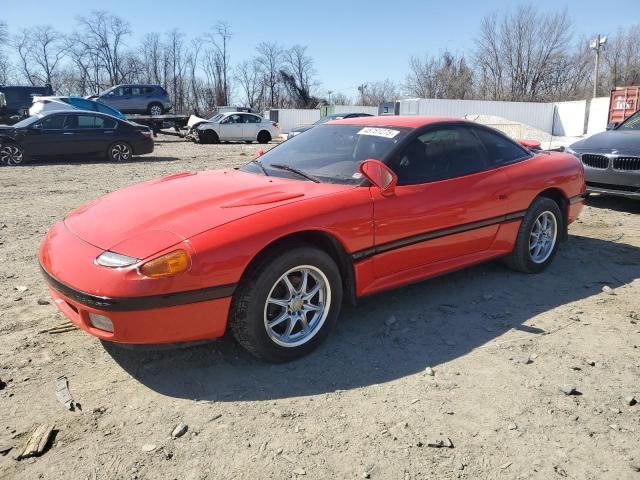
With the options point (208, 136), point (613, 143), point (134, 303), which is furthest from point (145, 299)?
point (208, 136)

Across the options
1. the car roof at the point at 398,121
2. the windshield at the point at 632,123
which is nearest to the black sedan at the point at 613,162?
the windshield at the point at 632,123

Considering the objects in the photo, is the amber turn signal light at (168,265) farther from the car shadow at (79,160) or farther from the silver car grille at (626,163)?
the car shadow at (79,160)

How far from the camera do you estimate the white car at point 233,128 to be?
21.8 meters

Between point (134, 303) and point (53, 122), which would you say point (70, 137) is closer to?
point (53, 122)

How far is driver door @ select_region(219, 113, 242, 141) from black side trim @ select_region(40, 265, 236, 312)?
20.2 m

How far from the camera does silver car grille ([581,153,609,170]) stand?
7.20m

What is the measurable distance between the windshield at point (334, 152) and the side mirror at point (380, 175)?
10 cm

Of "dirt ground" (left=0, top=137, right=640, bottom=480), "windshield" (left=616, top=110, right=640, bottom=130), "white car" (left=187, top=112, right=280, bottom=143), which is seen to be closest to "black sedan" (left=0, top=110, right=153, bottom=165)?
"white car" (left=187, top=112, right=280, bottom=143)

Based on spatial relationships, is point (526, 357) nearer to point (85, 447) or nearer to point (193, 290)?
point (193, 290)

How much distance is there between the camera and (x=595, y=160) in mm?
7359

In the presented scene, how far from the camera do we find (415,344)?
130 inches

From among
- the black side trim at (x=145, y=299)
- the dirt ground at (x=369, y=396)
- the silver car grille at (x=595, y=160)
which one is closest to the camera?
the dirt ground at (x=369, y=396)

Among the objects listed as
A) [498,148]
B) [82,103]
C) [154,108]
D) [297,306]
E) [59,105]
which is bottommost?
[297,306]

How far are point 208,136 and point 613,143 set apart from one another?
1741cm
